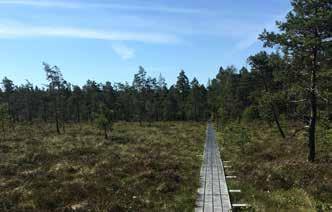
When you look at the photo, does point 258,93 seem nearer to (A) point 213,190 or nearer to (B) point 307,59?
(B) point 307,59

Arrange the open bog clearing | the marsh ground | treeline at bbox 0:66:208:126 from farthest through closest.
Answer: treeline at bbox 0:66:208:126, the open bog clearing, the marsh ground

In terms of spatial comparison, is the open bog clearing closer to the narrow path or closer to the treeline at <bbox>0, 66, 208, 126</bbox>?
the narrow path

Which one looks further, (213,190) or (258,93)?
(258,93)

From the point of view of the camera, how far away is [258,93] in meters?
42.6

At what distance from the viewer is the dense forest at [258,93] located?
2181 centimetres

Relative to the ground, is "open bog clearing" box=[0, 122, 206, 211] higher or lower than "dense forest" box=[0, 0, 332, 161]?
lower

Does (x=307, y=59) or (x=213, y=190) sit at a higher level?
(x=307, y=59)

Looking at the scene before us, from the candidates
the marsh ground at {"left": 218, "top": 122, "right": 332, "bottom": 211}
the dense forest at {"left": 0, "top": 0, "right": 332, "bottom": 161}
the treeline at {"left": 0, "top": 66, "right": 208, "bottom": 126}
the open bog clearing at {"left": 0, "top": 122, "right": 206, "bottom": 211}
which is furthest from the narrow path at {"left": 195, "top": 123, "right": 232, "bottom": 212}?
the treeline at {"left": 0, "top": 66, "right": 208, "bottom": 126}

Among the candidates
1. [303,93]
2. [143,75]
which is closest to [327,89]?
[303,93]

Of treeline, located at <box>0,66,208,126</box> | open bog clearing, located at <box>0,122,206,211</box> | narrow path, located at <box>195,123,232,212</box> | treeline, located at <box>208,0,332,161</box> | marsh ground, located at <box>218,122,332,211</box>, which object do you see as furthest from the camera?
treeline, located at <box>0,66,208,126</box>

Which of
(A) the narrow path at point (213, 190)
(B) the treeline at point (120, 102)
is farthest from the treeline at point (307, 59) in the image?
(B) the treeline at point (120, 102)

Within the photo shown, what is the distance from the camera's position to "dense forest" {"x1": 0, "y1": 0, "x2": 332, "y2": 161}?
71.6ft

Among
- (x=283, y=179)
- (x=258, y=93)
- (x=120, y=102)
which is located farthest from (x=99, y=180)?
(x=120, y=102)

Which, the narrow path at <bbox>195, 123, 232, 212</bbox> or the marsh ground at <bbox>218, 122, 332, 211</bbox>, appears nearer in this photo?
the narrow path at <bbox>195, 123, 232, 212</bbox>
